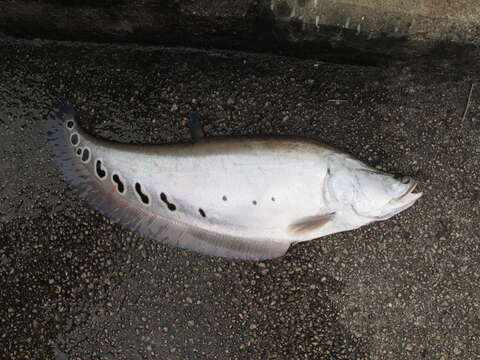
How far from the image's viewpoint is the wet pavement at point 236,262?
233cm

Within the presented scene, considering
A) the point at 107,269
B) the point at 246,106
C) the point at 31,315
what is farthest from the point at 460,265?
the point at 31,315

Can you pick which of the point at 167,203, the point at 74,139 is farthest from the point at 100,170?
the point at 167,203

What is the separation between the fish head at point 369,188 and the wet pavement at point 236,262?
1.31 ft

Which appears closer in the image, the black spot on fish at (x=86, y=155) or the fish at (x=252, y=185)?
the fish at (x=252, y=185)

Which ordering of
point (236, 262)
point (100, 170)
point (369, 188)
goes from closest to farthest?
point (369, 188), point (100, 170), point (236, 262)

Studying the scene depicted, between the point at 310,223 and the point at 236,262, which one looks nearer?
the point at 310,223

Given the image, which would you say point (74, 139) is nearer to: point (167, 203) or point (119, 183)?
point (119, 183)

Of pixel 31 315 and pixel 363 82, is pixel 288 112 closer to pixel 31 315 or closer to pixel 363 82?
pixel 363 82

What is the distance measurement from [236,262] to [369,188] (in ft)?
3.19

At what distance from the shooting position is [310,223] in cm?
202

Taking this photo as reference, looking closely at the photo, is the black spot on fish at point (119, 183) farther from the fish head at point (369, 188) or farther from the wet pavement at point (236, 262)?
the fish head at point (369, 188)

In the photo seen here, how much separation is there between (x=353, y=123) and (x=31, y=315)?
248 cm

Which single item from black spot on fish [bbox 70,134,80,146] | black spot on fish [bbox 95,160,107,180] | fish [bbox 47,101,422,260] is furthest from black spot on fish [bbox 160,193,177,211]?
black spot on fish [bbox 70,134,80,146]

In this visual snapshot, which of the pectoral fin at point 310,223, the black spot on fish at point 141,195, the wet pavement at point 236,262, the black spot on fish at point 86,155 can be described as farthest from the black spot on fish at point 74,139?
the pectoral fin at point 310,223
